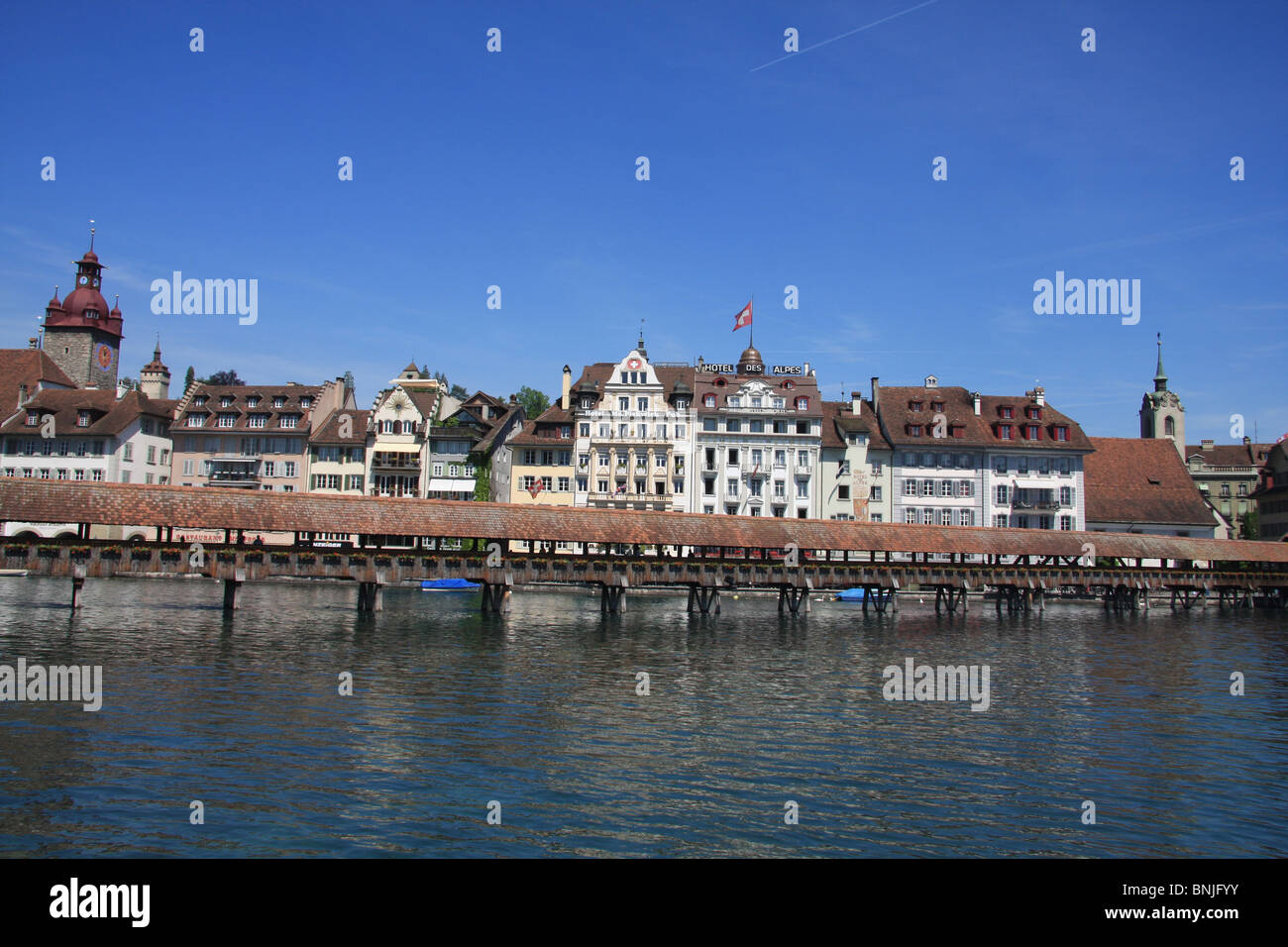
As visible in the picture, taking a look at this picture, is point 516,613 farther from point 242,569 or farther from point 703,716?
point 703,716

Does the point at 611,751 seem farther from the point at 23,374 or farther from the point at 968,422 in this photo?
the point at 23,374

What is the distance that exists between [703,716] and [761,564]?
2975 centimetres

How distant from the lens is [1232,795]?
18016 millimetres

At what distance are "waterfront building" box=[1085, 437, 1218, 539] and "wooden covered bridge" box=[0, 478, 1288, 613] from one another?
51.0 ft

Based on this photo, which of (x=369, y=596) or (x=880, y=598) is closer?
(x=369, y=596)

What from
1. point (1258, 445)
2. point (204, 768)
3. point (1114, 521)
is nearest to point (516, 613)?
point (204, 768)

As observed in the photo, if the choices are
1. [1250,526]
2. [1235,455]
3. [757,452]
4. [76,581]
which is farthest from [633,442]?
[1235,455]

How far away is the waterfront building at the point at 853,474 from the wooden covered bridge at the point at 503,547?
50.7 feet

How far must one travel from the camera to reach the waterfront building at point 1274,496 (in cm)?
10462

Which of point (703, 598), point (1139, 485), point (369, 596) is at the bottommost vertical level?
point (703, 598)

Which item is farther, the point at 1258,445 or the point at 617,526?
the point at 1258,445

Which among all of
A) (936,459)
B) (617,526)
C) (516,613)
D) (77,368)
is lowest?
(516,613)

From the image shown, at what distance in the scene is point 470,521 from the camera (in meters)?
48.4

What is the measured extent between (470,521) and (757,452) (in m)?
36.7
